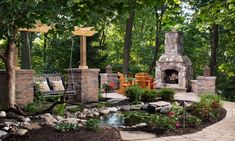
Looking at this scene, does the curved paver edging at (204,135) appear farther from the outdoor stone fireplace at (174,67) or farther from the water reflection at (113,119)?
the outdoor stone fireplace at (174,67)

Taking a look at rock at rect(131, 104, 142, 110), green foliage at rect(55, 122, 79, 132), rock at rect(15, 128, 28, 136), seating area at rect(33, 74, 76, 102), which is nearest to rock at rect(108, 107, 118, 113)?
rock at rect(131, 104, 142, 110)

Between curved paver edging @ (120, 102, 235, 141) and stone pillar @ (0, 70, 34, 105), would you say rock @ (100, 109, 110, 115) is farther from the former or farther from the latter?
curved paver edging @ (120, 102, 235, 141)

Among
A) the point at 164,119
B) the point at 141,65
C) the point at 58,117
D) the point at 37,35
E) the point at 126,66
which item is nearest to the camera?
the point at 164,119

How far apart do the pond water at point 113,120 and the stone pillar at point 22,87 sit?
7.62 ft

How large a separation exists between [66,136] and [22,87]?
188 inches

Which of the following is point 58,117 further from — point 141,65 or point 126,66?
point 141,65

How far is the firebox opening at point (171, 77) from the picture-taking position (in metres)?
17.9

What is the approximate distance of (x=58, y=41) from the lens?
811 inches

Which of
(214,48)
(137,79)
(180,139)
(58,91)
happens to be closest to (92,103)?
(58,91)

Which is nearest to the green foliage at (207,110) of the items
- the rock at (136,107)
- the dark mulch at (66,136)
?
the rock at (136,107)

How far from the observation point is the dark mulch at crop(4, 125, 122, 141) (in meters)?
5.81

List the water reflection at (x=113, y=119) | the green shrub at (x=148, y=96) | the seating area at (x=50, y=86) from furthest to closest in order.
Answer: the green shrub at (x=148, y=96)
the seating area at (x=50, y=86)
the water reflection at (x=113, y=119)

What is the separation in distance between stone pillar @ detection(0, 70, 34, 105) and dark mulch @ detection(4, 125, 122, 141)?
401cm

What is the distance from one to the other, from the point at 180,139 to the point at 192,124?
1311 mm
